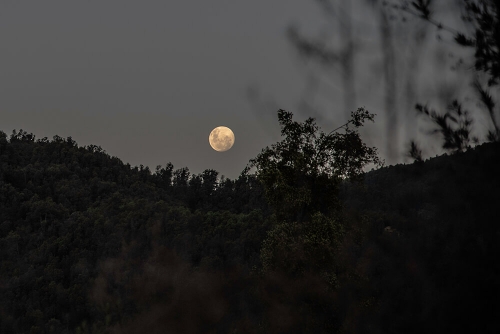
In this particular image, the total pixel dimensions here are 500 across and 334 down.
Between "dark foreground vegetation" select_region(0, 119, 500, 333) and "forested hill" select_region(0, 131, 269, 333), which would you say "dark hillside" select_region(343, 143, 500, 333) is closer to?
"dark foreground vegetation" select_region(0, 119, 500, 333)

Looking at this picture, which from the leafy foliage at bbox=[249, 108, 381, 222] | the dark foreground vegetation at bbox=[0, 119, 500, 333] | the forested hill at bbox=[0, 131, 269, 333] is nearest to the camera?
the dark foreground vegetation at bbox=[0, 119, 500, 333]

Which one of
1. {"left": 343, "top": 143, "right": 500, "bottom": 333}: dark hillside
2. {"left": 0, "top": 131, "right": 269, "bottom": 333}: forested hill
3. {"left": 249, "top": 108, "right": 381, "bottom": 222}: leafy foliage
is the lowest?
{"left": 343, "top": 143, "right": 500, "bottom": 333}: dark hillside

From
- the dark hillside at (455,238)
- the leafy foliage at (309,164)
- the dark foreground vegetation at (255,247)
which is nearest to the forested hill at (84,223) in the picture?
the dark foreground vegetation at (255,247)

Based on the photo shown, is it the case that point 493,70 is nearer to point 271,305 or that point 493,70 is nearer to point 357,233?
point 357,233

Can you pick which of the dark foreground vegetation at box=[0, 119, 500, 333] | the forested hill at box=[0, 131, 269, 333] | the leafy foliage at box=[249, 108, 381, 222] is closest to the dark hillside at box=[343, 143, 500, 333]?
the dark foreground vegetation at box=[0, 119, 500, 333]

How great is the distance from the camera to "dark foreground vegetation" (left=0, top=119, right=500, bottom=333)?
22.2 ft

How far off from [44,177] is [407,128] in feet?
313

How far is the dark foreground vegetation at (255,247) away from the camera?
6758 millimetres

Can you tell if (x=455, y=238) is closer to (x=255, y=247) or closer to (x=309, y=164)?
(x=309, y=164)

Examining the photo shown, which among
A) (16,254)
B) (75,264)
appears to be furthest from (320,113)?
(16,254)

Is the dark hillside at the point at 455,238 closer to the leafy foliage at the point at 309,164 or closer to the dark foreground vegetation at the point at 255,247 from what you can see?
the dark foreground vegetation at the point at 255,247

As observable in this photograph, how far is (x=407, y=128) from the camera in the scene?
21.5 feet

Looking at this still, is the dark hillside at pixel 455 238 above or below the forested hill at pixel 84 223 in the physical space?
below

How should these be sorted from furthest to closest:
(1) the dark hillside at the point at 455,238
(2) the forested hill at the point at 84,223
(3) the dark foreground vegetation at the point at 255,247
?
1. (2) the forested hill at the point at 84,223
2. (3) the dark foreground vegetation at the point at 255,247
3. (1) the dark hillside at the point at 455,238
